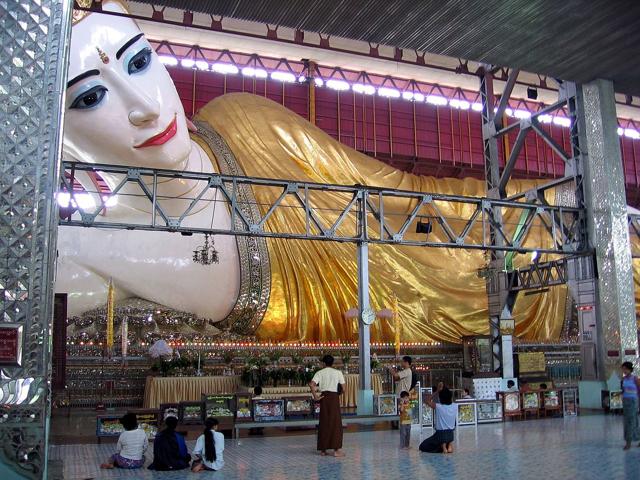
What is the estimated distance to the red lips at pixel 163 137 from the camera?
A: 9258 mm

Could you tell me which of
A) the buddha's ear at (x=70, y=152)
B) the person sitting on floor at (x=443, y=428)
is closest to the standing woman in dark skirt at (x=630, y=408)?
the person sitting on floor at (x=443, y=428)

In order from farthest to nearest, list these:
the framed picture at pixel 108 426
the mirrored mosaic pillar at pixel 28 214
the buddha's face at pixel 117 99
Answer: the buddha's face at pixel 117 99 < the framed picture at pixel 108 426 < the mirrored mosaic pillar at pixel 28 214

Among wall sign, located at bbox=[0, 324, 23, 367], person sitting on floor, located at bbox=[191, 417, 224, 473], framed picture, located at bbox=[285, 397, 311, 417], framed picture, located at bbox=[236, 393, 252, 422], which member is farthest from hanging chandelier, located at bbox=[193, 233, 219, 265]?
wall sign, located at bbox=[0, 324, 23, 367]

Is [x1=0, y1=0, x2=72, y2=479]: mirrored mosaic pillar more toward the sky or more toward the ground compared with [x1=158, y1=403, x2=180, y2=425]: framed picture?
more toward the sky

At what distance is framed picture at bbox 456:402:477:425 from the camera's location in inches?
313

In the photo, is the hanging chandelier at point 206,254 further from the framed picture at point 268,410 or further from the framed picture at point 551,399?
the framed picture at point 551,399

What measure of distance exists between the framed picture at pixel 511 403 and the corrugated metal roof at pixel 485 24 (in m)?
4.18

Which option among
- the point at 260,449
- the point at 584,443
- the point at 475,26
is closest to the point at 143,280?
the point at 260,449

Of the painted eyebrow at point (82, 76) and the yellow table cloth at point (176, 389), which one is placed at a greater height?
the painted eyebrow at point (82, 76)

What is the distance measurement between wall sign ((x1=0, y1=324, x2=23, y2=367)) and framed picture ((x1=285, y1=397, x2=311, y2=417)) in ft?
14.6

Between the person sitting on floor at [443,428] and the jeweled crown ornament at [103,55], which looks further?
the jeweled crown ornament at [103,55]

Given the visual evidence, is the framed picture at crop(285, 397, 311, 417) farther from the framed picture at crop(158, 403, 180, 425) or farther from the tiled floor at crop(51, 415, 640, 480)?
the framed picture at crop(158, 403, 180, 425)

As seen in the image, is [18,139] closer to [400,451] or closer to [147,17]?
[400,451]

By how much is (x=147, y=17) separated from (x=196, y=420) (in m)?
9.75
